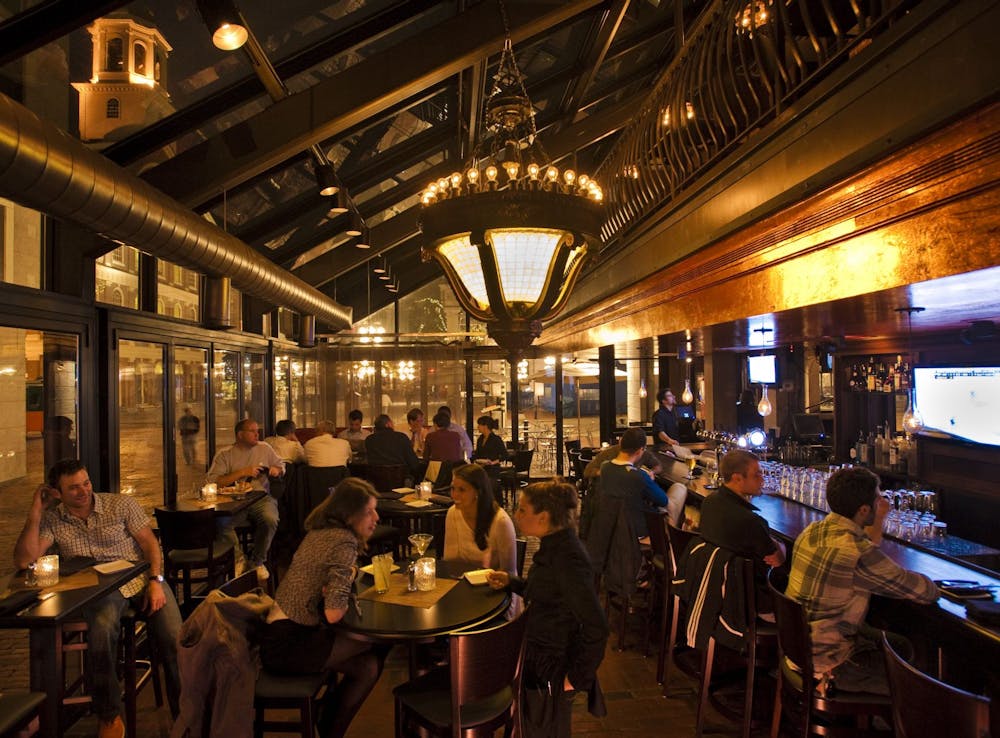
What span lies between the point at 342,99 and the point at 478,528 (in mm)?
3761

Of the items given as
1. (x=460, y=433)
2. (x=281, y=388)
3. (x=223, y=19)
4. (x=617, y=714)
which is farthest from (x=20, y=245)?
(x=281, y=388)

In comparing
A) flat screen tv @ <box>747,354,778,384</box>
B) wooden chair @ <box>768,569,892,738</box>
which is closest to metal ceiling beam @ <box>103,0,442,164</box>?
wooden chair @ <box>768,569,892,738</box>

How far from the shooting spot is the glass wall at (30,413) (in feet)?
14.2

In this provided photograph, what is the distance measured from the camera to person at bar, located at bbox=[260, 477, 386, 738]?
2869mm

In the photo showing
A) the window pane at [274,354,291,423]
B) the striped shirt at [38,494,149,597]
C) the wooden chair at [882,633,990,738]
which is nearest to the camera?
the wooden chair at [882,633,990,738]

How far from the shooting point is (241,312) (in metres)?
9.29

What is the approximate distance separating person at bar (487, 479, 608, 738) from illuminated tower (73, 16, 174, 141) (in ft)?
14.5

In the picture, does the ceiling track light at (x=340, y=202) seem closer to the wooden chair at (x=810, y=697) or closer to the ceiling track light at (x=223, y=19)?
the ceiling track light at (x=223, y=19)

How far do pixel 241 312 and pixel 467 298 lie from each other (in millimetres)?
7353

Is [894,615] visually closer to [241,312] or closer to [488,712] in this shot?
[488,712]

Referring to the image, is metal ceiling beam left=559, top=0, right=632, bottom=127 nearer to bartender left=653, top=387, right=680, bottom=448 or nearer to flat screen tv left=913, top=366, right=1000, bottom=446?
bartender left=653, top=387, right=680, bottom=448

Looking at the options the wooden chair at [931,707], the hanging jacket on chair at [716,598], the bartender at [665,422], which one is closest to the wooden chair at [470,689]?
the hanging jacket on chair at [716,598]

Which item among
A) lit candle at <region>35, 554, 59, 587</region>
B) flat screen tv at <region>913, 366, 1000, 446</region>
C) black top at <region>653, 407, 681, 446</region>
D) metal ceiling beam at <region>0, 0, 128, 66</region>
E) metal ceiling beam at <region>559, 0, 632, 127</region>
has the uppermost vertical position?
metal ceiling beam at <region>559, 0, 632, 127</region>

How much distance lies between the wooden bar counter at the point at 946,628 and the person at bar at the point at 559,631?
1.47 metres
